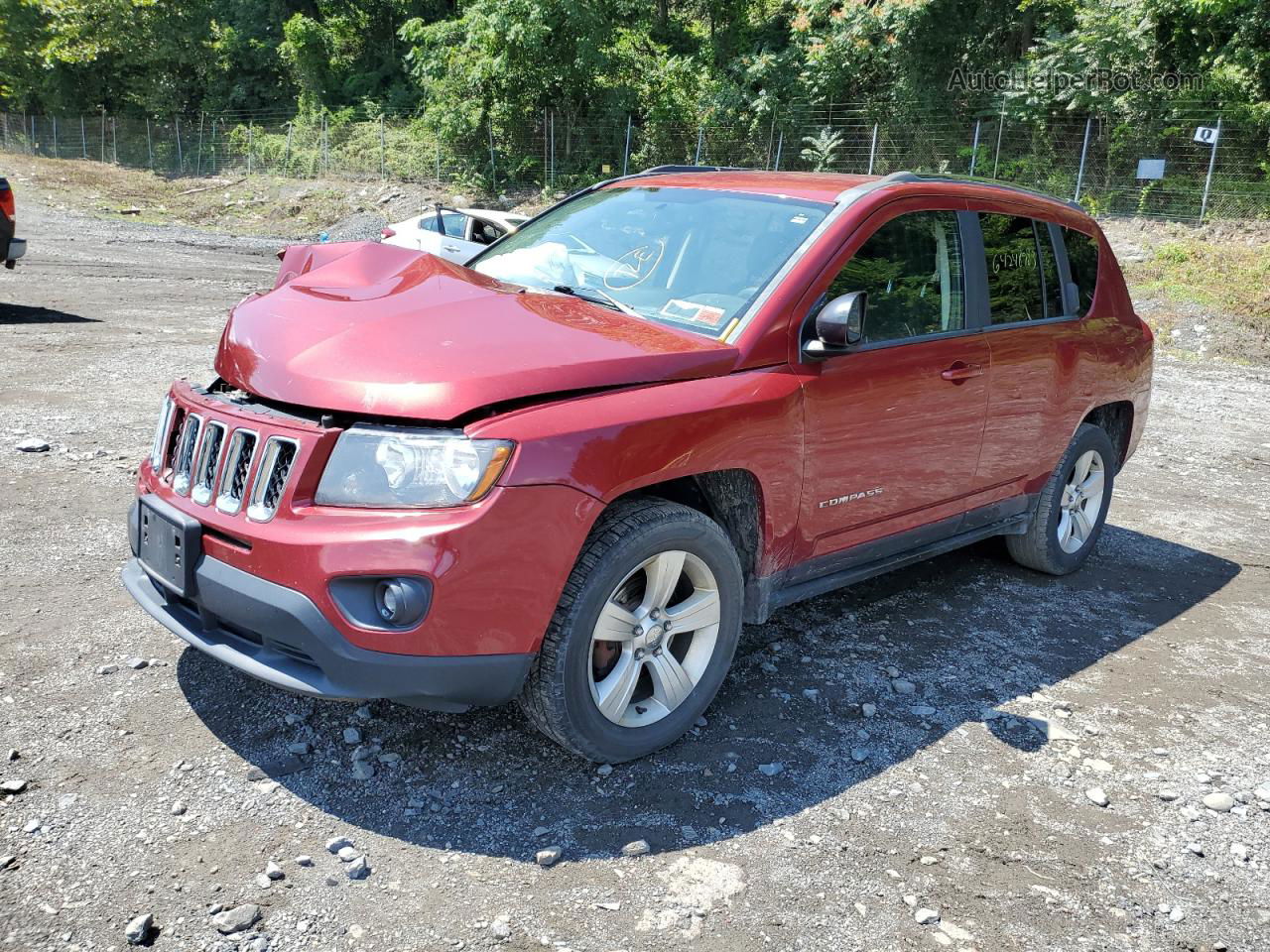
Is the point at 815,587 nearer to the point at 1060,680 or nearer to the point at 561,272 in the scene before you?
the point at 1060,680

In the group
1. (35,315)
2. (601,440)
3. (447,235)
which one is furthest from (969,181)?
(447,235)

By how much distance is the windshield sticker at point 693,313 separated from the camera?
372 centimetres

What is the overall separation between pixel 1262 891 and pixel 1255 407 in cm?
945

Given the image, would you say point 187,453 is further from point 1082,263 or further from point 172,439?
point 1082,263

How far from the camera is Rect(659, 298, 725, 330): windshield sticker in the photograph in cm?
372

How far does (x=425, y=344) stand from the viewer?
317 cm

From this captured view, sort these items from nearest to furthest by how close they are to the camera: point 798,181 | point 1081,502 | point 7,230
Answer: point 798,181 < point 1081,502 < point 7,230

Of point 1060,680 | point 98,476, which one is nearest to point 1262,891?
point 1060,680

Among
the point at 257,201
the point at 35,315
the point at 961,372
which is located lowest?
the point at 35,315

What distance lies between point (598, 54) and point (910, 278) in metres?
28.5

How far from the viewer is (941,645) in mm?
4637

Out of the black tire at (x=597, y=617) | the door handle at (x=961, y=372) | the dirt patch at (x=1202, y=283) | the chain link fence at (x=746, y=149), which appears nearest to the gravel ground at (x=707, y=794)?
the black tire at (x=597, y=617)

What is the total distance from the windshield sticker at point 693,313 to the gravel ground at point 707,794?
139 cm

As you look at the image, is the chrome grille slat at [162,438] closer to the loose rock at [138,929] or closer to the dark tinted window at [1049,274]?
the loose rock at [138,929]
